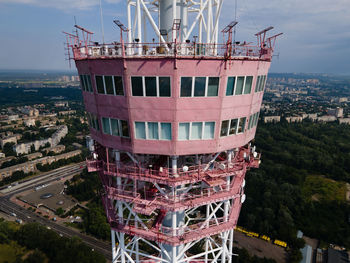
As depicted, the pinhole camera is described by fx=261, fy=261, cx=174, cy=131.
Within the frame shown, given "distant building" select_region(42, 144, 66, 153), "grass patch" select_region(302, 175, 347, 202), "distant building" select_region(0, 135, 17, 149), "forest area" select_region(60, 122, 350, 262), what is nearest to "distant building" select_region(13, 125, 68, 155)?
"distant building" select_region(42, 144, 66, 153)

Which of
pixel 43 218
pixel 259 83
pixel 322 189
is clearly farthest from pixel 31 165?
pixel 259 83

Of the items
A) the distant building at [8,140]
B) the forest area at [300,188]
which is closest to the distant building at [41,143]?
the distant building at [8,140]

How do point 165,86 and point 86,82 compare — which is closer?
point 165,86

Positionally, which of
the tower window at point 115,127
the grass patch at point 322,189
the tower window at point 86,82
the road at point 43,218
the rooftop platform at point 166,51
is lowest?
the road at point 43,218

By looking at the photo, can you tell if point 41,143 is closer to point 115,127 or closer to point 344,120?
point 115,127

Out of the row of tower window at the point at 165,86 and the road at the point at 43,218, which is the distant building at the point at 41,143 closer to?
the road at the point at 43,218
